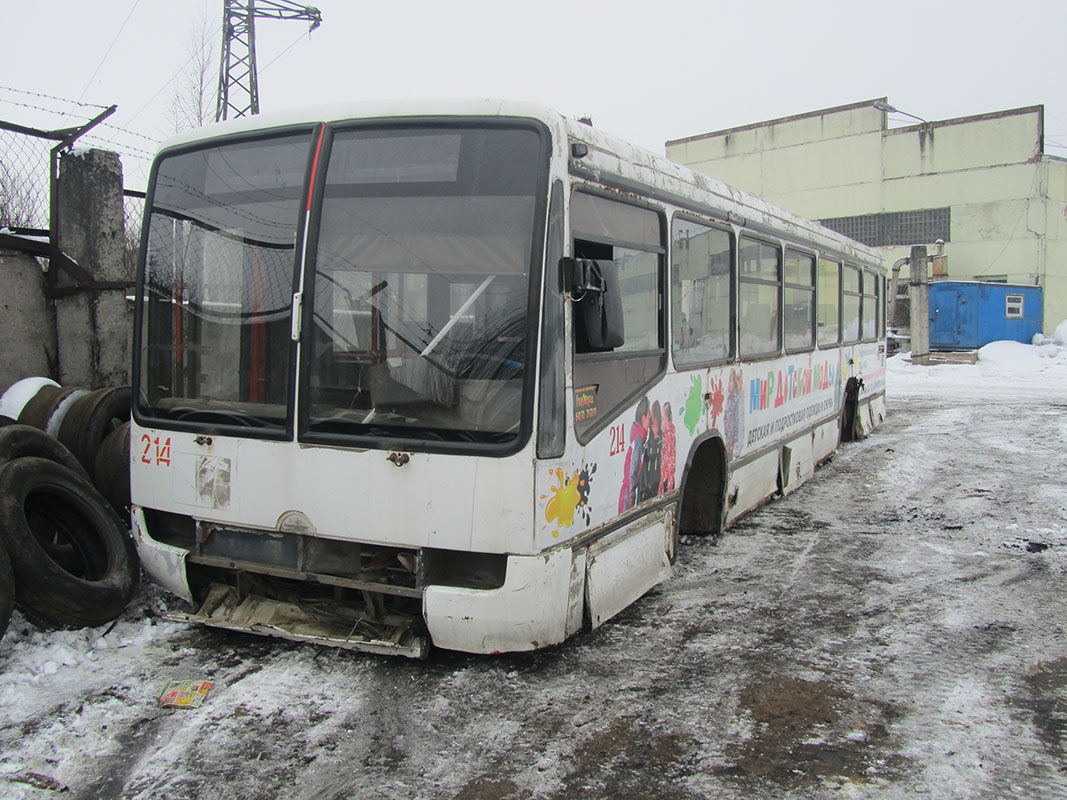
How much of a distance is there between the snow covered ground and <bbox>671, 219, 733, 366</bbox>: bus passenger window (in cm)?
158

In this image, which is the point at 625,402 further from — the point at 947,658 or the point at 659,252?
the point at 947,658

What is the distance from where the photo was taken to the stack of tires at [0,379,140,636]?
13.7 feet

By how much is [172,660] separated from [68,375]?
13.5ft

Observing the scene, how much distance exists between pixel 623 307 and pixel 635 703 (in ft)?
6.82

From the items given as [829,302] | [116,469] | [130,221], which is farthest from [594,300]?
[829,302]

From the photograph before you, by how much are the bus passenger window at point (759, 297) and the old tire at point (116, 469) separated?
453cm

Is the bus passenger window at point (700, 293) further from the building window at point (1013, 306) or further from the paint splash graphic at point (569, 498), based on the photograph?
the building window at point (1013, 306)

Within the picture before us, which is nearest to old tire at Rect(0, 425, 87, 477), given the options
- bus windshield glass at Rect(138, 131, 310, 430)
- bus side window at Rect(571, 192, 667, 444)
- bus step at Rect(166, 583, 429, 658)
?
bus windshield glass at Rect(138, 131, 310, 430)

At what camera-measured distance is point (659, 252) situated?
5160 mm

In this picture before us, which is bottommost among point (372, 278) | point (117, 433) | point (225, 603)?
point (225, 603)

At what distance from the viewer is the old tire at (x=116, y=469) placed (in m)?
5.73

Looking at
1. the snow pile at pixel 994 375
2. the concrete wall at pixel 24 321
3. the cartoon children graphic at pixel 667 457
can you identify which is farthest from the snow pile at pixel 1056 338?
the concrete wall at pixel 24 321

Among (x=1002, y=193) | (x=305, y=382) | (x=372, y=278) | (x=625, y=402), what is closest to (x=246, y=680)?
(x=305, y=382)

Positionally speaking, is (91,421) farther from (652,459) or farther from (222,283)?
(652,459)
